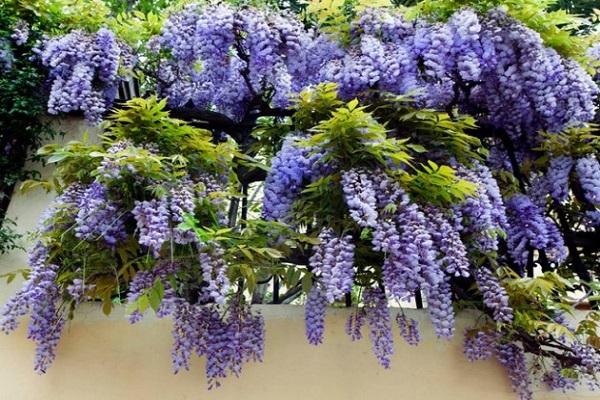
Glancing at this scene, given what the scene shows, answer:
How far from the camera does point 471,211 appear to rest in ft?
9.89

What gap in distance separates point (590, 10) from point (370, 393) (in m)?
3.88

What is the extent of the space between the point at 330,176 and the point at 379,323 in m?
0.75

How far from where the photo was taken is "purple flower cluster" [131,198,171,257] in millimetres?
2607

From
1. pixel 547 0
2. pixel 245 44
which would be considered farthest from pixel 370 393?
pixel 547 0

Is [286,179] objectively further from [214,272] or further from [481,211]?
[481,211]

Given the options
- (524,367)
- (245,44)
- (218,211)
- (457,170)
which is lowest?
(524,367)

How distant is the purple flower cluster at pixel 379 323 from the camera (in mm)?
2938

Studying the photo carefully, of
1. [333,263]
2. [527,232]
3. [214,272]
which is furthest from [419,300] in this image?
[214,272]

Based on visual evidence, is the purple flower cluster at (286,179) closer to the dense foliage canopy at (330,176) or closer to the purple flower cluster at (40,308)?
the dense foliage canopy at (330,176)

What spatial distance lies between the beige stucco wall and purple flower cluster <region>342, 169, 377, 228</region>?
29.8 inches

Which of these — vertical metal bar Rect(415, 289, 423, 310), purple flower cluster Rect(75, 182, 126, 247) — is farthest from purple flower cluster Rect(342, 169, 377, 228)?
purple flower cluster Rect(75, 182, 126, 247)

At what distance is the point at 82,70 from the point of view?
11.1 feet

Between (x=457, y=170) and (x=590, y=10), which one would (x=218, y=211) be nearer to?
(x=457, y=170)

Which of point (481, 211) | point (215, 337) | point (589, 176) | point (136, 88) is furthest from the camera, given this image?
point (136, 88)
